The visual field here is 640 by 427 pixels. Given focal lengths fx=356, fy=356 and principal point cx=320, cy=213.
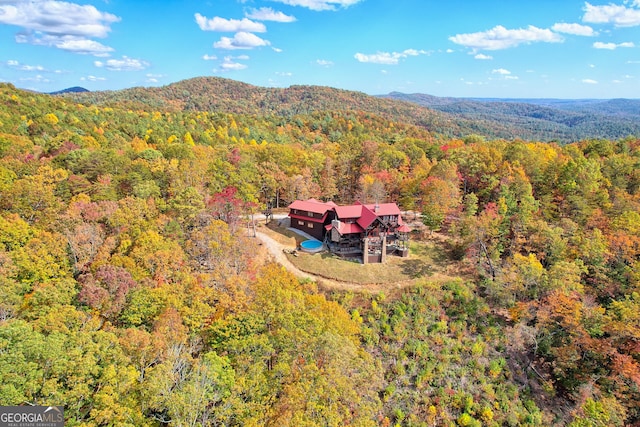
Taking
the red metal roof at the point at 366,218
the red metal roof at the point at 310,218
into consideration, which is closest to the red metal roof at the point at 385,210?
the red metal roof at the point at 366,218

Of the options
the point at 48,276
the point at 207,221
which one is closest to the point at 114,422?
the point at 48,276

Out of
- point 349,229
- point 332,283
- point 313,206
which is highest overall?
point 313,206

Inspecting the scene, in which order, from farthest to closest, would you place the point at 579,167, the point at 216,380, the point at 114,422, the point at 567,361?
the point at 579,167 < the point at 567,361 < the point at 216,380 < the point at 114,422

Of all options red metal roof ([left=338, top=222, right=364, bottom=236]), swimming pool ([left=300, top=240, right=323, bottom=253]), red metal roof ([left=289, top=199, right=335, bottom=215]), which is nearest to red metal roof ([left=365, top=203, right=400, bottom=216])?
red metal roof ([left=338, top=222, right=364, bottom=236])

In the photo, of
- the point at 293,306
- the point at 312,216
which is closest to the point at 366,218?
the point at 312,216

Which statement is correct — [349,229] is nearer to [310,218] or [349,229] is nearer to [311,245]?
[311,245]

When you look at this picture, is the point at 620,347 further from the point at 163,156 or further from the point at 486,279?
the point at 163,156

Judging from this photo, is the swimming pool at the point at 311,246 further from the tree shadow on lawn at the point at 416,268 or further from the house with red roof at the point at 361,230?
the tree shadow on lawn at the point at 416,268
